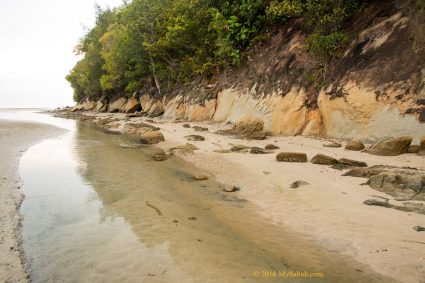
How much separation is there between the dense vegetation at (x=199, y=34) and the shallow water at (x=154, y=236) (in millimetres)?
9666

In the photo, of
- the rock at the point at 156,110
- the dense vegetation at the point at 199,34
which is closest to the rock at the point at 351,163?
the dense vegetation at the point at 199,34

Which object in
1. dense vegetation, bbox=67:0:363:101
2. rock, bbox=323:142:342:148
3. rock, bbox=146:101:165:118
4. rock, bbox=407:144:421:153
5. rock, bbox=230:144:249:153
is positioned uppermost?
dense vegetation, bbox=67:0:363:101

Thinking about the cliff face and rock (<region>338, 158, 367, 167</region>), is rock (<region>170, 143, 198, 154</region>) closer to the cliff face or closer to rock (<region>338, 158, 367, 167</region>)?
the cliff face

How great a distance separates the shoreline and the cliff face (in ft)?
6.16

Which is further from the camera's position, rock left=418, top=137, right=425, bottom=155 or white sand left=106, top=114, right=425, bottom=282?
rock left=418, top=137, right=425, bottom=155

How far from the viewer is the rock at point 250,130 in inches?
507

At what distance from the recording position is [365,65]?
11.6m

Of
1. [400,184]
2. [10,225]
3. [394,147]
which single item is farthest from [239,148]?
[10,225]

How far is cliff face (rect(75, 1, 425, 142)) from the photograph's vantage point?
9.92m

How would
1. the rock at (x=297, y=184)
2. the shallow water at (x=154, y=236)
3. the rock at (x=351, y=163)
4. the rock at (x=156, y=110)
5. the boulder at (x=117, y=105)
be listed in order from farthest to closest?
1. the boulder at (x=117, y=105)
2. the rock at (x=156, y=110)
3. the rock at (x=351, y=163)
4. the rock at (x=297, y=184)
5. the shallow water at (x=154, y=236)

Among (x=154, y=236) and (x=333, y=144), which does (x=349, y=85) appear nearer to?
(x=333, y=144)

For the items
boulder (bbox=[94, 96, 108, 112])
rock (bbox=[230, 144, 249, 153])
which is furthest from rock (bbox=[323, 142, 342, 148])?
boulder (bbox=[94, 96, 108, 112])

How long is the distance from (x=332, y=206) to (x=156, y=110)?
2176 cm

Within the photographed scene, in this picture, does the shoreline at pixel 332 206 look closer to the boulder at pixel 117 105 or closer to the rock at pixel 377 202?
the rock at pixel 377 202
